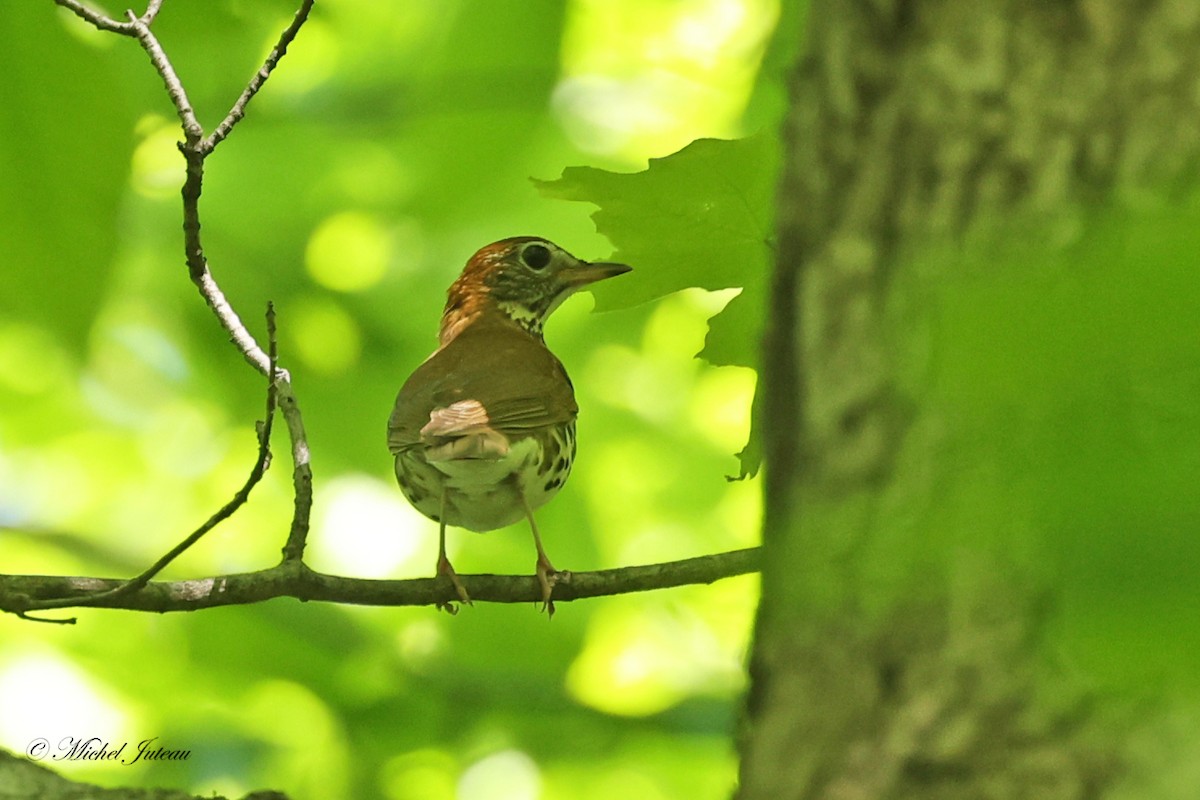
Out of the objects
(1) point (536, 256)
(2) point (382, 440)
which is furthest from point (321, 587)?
(2) point (382, 440)

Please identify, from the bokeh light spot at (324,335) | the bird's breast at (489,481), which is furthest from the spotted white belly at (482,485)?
the bokeh light spot at (324,335)

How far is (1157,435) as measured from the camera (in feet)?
2.33

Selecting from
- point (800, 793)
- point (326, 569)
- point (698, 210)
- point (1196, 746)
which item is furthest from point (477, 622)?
point (1196, 746)

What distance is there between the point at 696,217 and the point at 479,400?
1.92 meters

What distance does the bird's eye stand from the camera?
607 cm

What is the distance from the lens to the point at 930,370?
2.94 ft

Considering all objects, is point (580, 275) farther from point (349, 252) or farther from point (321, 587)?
point (321, 587)

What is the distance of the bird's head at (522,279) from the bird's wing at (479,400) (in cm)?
66

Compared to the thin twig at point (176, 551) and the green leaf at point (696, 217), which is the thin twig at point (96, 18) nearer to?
the thin twig at point (176, 551)

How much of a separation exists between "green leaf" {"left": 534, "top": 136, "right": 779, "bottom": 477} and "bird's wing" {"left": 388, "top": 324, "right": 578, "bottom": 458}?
1.42 m

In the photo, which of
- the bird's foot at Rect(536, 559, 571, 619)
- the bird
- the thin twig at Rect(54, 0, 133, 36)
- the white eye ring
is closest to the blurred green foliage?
the white eye ring

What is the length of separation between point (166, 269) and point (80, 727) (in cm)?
242

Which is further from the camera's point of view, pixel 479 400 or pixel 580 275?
pixel 580 275

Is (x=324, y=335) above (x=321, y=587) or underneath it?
above
